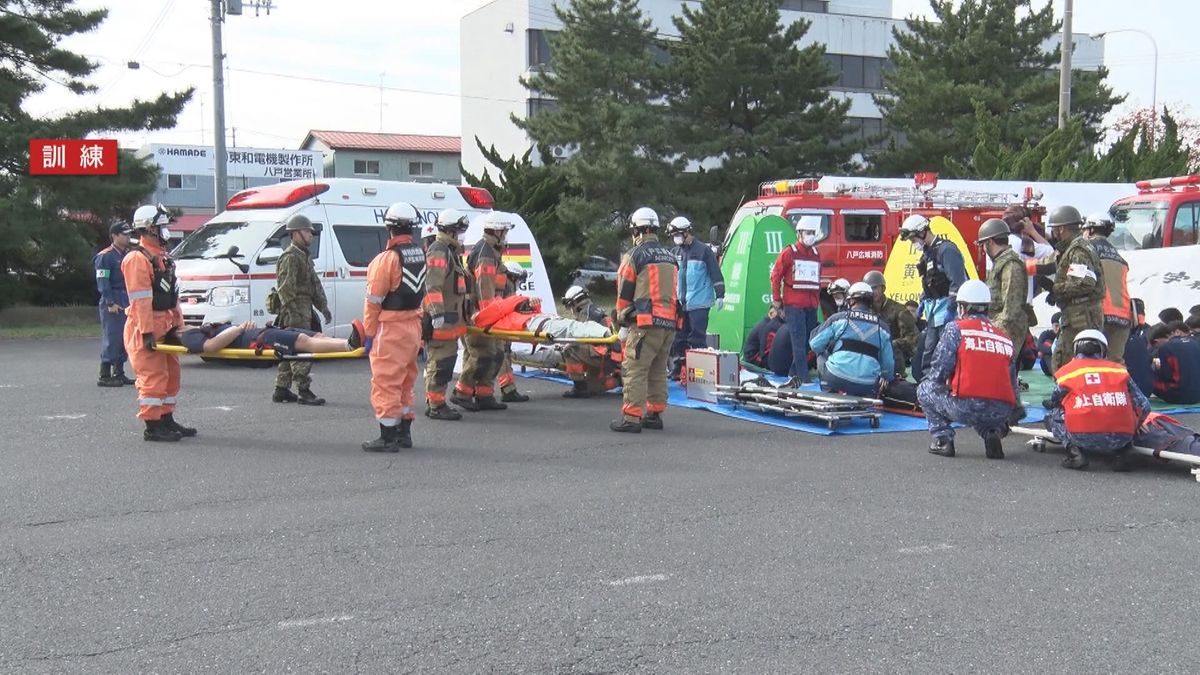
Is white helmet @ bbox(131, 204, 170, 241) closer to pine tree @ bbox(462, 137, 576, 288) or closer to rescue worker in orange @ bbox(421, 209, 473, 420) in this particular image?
rescue worker in orange @ bbox(421, 209, 473, 420)

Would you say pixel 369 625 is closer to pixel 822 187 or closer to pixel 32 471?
pixel 32 471

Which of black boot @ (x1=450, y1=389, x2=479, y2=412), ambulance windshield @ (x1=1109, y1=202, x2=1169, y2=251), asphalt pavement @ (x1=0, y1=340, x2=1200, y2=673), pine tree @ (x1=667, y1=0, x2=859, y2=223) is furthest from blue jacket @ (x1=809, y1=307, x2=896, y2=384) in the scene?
pine tree @ (x1=667, y1=0, x2=859, y2=223)

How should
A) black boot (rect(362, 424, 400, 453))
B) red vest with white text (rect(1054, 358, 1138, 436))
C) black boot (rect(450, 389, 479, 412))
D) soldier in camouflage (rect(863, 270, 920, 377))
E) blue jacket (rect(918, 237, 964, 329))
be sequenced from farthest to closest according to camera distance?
1. soldier in camouflage (rect(863, 270, 920, 377))
2. black boot (rect(450, 389, 479, 412))
3. blue jacket (rect(918, 237, 964, 329))
4. black boot (rect(362, 424, 400, 453))
5. red vest with white text (rect(1054, 358, 1138, 436))

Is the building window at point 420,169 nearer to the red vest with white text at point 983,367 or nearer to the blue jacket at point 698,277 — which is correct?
the blue jacket at point 698,277

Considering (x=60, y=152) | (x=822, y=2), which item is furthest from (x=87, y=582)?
(x=822, y=2)

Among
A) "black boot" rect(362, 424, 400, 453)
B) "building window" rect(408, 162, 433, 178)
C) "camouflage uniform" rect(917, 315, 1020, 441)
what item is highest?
"building window" rect(408, 162, 433, 178)

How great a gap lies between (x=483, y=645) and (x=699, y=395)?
722 cm

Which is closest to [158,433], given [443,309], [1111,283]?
[443,309]

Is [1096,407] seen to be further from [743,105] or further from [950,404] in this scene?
[743,105]

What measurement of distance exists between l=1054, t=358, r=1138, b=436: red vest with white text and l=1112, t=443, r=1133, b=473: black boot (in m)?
0.19

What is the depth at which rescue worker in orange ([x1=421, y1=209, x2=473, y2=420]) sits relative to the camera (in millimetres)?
9773

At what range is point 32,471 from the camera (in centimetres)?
787

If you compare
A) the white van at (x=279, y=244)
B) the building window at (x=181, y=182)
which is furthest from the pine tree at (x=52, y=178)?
the building window at (x=181, y=182)

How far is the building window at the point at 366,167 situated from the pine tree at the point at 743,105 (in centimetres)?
3402
